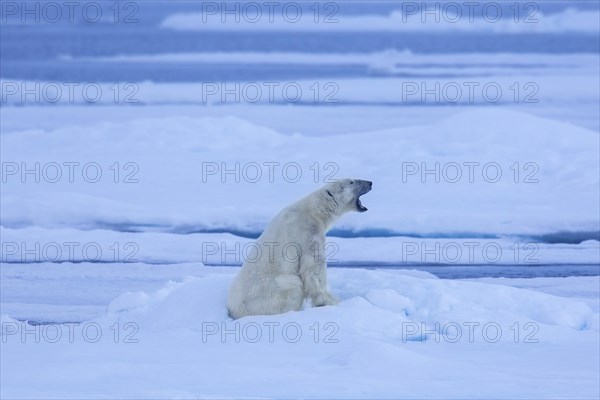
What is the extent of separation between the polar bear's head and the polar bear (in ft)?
0.67

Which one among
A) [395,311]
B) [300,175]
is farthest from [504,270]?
[300,175]

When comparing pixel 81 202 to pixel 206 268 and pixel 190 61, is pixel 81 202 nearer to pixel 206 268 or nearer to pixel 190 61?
pixel 206 268

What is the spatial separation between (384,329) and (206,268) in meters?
3.25

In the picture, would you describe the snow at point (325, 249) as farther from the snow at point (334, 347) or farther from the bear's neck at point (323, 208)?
the bear's neck at point (323, 208)

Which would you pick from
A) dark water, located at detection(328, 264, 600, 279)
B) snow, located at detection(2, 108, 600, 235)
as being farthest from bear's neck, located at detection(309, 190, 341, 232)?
snow, located at detection(2, 108, 600, 235)

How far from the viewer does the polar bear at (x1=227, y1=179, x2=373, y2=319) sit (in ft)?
17.0

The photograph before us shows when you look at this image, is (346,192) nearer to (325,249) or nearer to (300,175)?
(325,249)

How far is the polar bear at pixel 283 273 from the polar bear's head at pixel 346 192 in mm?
203

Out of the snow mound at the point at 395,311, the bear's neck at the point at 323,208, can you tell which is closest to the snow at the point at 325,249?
the snow mound at the point at 395,311

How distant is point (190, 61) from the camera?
98.0 ft

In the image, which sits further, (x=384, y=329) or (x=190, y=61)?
(x=190, y=61)

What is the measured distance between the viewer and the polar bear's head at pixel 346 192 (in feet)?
17.9

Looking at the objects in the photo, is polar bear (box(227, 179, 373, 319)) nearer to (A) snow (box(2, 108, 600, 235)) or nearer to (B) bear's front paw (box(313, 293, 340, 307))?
(B) bear's front paw (box(313, 293, 340, 307))

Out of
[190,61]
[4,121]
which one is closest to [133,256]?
[4,121]
